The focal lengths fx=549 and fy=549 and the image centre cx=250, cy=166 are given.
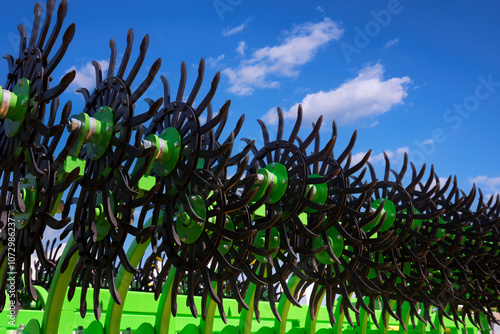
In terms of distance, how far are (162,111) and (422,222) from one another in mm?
2778

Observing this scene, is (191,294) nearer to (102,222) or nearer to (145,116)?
(102,222)

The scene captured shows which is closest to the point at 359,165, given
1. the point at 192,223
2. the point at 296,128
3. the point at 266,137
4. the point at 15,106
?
the point at 296,128

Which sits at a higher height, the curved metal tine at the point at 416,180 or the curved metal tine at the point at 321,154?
the curved metal tine at the point at 416,180

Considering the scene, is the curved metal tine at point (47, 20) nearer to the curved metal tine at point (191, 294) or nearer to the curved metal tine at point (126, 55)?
the curved metal tine at point (126, 55)

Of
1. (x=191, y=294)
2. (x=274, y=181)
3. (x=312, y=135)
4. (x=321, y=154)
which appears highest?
(x=312, y=135)

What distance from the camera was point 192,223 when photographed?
297cm

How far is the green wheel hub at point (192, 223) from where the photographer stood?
2.92 meters

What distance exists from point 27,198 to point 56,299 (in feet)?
2.85

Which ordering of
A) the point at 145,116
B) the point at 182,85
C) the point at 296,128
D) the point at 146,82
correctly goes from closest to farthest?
the point at 145,116
the point at 146,82
the point at 182,85
the point at 296,128

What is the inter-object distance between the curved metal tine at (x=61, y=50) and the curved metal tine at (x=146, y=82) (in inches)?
15.3

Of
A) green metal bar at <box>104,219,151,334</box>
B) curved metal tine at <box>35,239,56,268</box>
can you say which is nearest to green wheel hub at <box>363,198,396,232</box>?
green metal bar at <box>104,219,151,334</box>

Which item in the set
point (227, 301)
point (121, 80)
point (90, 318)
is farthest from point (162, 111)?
point (227, 301)

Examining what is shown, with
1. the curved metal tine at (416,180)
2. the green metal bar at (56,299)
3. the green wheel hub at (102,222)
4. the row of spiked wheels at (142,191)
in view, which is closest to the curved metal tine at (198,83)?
the row of spiked wheels at (142,191)

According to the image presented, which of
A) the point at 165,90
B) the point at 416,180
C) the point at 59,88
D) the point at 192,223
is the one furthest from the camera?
the point at 416,180
